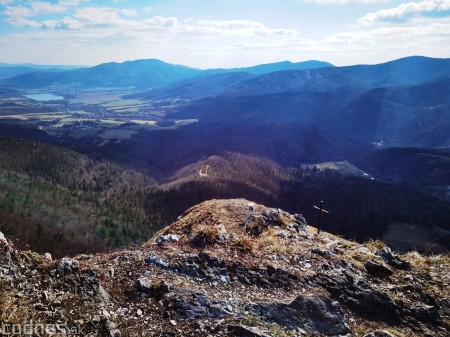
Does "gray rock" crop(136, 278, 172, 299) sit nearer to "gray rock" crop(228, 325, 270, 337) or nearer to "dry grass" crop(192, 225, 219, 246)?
"gray rock" crop(228, 325, 270, 337)

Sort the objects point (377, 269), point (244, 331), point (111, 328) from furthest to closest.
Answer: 1. point (377, 269)
2. point (244, 331)
3. point (111, 328)

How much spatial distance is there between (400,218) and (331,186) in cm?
4951

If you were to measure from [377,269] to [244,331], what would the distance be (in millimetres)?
9081

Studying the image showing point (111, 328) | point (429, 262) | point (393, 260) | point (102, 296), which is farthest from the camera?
Result: point (429, 262)

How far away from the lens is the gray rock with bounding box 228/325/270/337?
421 inches

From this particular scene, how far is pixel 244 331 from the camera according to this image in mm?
10781

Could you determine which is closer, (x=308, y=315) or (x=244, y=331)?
(x=244, y=331)

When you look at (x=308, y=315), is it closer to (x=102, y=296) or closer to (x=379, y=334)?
(x=379, y=334)

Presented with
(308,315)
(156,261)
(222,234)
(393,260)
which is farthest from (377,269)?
(156,261)

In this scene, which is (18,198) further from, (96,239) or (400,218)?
(400,218)

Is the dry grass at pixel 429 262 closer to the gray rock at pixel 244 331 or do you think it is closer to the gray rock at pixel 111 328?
the gray rock at pixel 244 331

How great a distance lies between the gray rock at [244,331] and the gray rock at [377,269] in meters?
8.12

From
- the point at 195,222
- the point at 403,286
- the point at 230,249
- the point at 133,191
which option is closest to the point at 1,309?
the point at 230,249

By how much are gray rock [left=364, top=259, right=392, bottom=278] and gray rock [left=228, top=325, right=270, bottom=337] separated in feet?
26.6
